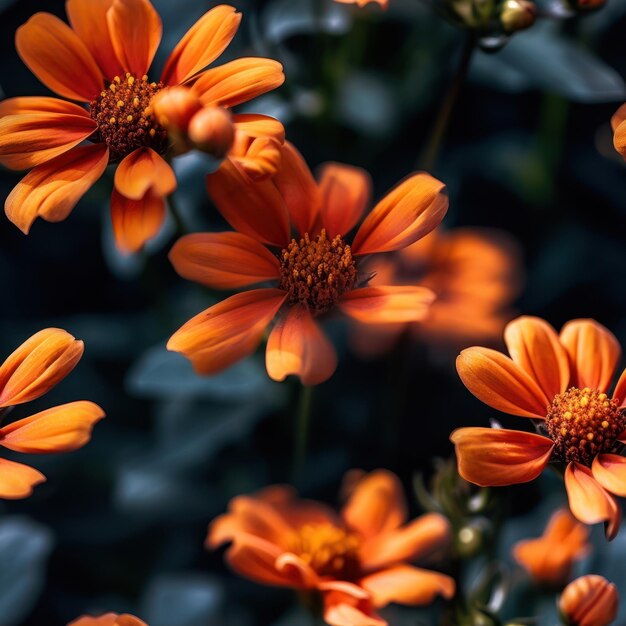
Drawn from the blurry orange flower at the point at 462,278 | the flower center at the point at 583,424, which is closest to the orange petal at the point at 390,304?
the flower center at the point at 583,424

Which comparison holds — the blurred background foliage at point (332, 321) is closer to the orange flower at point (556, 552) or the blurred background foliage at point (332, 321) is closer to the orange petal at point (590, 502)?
the orange flower at point (556, 552)

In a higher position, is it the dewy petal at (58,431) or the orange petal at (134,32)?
the orange petal at (134,32)

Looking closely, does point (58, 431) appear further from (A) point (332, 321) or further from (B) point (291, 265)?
(A) point (332, 321)

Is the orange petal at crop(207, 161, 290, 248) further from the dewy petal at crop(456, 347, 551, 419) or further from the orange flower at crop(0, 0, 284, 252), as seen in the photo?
the dewy petal at crop(456, 347, 551, 419)

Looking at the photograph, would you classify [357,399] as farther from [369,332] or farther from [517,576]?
[517,576]

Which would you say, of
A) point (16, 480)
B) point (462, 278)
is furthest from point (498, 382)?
point (462, 278)
